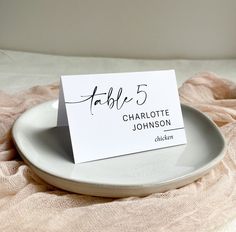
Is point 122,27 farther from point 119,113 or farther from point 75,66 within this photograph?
point 119,113

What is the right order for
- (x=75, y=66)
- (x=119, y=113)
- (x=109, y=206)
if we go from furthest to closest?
(x=75, y=66)
(x=119, y=113)
(x=109, y=206)

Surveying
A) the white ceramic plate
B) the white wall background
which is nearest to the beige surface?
the white wall background

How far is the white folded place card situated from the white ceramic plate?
0.6 inches

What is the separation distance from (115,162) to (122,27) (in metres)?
0.82

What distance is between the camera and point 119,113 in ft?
1.84

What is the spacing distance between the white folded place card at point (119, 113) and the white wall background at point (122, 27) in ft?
2.31

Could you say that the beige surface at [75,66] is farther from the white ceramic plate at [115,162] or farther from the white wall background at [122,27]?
the white ceramic plate at [115,162]

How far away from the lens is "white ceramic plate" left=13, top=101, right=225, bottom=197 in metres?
0.47

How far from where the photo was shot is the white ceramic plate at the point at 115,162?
47 centimetres

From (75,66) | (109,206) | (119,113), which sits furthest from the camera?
(75,66)

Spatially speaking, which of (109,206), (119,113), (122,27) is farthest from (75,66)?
(109,206)

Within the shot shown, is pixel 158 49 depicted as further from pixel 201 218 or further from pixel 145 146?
pixel 201 218

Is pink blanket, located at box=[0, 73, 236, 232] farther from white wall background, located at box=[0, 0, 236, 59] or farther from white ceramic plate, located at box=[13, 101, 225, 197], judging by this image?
white wall background, located at box=[0, 0, 236, 59]

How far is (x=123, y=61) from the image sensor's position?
4.08ft
